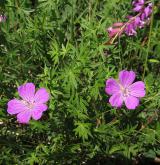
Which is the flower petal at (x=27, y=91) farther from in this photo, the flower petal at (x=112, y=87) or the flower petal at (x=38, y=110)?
the flower petal at (x=112, y=87)

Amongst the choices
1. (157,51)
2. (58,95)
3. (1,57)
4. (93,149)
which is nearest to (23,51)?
(1,57)

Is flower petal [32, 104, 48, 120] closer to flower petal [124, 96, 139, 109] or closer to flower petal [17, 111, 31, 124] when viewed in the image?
flower petal [17, 111, 31, 124]

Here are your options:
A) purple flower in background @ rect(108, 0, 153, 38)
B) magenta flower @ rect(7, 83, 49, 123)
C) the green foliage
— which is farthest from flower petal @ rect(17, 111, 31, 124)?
purple flower in background @ rect(108, 0, 153, 38)

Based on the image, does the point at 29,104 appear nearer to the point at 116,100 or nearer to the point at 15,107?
the point at 15,107

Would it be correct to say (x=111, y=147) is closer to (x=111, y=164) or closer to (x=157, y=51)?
(x=111, y=164)

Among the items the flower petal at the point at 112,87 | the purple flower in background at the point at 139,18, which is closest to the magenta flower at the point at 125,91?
the flower petal at the point at 112,87

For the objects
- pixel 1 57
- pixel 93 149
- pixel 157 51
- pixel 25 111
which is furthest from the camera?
pixel 157 51
